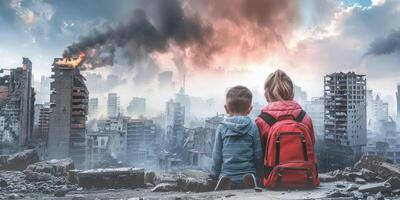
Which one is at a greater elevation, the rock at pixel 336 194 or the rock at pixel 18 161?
the rock at pixel 336 194

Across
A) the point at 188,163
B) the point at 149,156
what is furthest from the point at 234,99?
the point at 149,156

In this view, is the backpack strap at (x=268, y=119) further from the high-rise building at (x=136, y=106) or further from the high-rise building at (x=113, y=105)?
the high-rise building at (x=136, y=106)

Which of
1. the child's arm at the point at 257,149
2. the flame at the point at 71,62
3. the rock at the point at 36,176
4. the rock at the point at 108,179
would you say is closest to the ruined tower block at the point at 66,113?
the flame at the point at 71,62

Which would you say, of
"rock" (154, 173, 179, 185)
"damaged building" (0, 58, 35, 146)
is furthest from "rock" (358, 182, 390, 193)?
"damaged building" (0, 58, 35, 146)

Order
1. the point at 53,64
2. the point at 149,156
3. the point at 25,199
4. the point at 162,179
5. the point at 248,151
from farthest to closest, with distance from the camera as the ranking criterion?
the point at 149,156 → the point at 53,64 → the point at 162,179 → the point at 25,199 → the point at 248,151

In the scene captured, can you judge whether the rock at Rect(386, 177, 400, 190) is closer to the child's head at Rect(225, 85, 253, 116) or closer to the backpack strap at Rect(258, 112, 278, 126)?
the backpack strap at Rect(258, 112, 278, 126)

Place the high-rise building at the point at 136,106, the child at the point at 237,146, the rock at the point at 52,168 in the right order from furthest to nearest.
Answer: the high-rise building at the point at 136,106, the rock at the point at 52,168, the child at the point at 237,146

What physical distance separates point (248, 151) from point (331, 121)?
3317 cm

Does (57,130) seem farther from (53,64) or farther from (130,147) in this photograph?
(130,147)

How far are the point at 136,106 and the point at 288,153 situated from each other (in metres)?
61.8

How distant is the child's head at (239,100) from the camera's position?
3820 millimetres

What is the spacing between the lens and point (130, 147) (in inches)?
1650

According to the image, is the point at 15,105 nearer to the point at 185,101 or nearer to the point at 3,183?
the point at 3,183

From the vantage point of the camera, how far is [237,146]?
3721 mm
